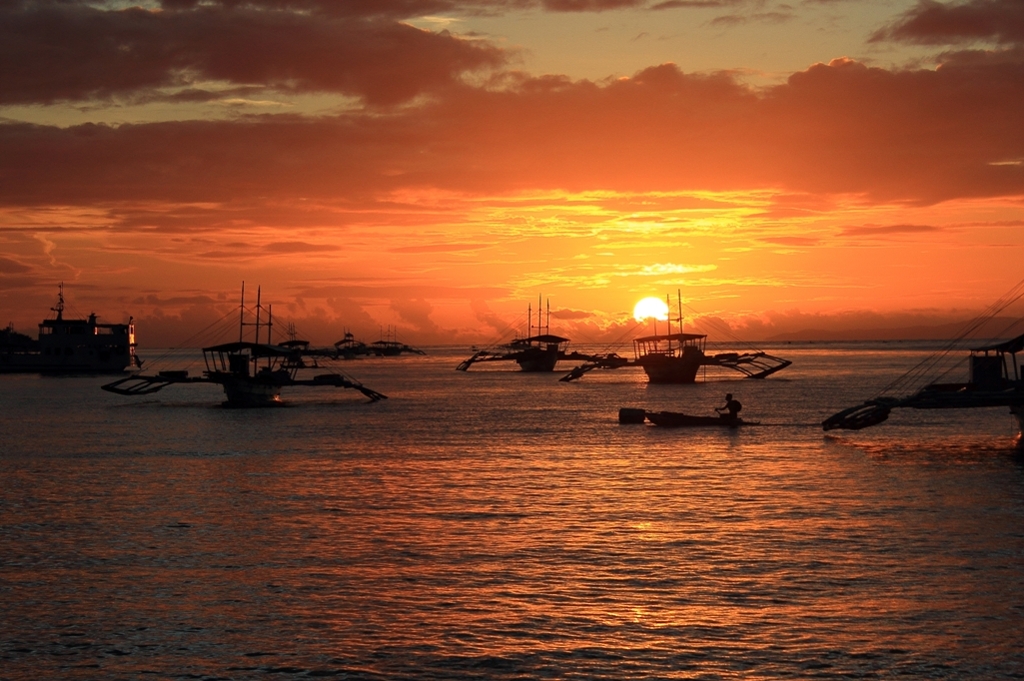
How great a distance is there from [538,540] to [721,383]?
5139 inches

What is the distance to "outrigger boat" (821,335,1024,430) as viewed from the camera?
5750cm

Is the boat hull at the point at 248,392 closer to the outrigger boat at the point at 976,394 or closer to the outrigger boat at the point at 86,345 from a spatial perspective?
the outrigger boat at the point at 976,394

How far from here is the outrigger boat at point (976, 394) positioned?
57500 mm

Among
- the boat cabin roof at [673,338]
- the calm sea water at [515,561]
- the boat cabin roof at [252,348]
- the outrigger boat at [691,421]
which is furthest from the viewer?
the boat cabin roof at [673,338]

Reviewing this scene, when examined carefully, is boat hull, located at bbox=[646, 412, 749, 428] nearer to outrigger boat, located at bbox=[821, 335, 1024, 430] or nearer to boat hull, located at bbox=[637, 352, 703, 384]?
outrigger boat, located at bbox=[821, 335, 1024, 430]

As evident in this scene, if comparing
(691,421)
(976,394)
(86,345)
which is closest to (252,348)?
(691,421)

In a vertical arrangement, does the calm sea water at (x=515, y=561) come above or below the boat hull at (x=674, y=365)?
Result: below

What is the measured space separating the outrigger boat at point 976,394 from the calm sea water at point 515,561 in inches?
94.0

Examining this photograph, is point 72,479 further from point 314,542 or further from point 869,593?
point 869,593

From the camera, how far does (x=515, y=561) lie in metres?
28.2

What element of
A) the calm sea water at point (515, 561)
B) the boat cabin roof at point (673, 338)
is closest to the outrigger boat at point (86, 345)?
the boat cabin roof at point (673, 338)

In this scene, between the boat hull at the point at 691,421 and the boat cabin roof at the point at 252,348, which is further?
the boat cabin roof at the point at 252,348

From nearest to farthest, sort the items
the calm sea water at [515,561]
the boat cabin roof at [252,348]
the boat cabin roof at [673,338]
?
the calm sea water at [515,561]
the boat cabin roof at [252,348]
the boat cabin roof at [673,338]

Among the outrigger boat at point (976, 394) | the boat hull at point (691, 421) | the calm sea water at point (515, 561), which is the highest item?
the outrigger boat at point (976, 394)
